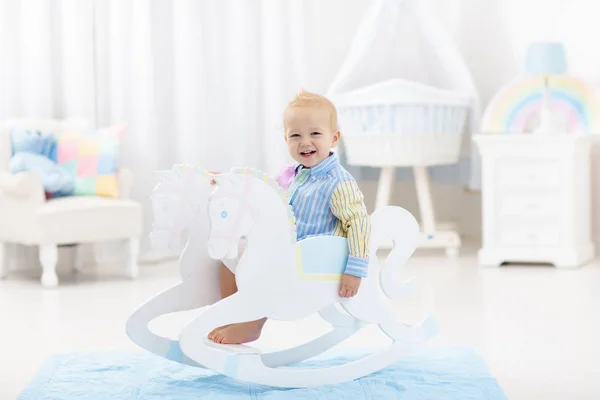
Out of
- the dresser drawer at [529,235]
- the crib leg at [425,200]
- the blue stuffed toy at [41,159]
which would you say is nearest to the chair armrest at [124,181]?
the blue stuffed toy at [41,159]

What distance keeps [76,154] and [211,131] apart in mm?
756

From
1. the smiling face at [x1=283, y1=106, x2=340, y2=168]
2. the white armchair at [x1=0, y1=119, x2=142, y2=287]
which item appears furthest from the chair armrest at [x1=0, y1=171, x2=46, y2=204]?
the smiling face at [x1=283, y1=106, x2=340, y2=168]

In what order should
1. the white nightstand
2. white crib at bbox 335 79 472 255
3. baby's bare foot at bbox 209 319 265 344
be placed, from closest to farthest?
baby's bare foot at bbox 209 319 265 344
the white nightstand
white crib at bbox 335 79 472 255

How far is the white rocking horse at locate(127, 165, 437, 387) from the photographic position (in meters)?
1.98

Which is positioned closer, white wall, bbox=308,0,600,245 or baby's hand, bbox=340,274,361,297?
baby's hand, bbox=340,274,361,297

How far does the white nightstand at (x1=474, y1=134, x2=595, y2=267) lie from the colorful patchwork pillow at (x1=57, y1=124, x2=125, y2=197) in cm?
156

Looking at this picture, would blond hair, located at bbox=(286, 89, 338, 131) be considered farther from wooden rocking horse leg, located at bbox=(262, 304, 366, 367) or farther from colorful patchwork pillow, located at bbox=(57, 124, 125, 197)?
colorful patchwork pillow, located at bbox=(57, 124, 125, 197)

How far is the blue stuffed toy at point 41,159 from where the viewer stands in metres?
3.95

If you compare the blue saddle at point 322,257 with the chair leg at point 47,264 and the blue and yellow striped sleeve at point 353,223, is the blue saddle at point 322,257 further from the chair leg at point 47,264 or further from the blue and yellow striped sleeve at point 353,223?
the chair leg at point 47,264

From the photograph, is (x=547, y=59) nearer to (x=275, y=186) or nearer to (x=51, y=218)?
(x=51, y=218)

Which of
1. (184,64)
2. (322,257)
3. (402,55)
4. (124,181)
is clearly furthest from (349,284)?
(402,55)

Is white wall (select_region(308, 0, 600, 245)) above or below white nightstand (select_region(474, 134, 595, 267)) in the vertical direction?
above

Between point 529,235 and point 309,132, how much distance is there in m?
2.26

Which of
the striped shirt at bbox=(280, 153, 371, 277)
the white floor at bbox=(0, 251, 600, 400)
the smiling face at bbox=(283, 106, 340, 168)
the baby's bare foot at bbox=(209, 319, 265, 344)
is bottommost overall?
the white floor at bbox=(0, 251, 600, 400)
